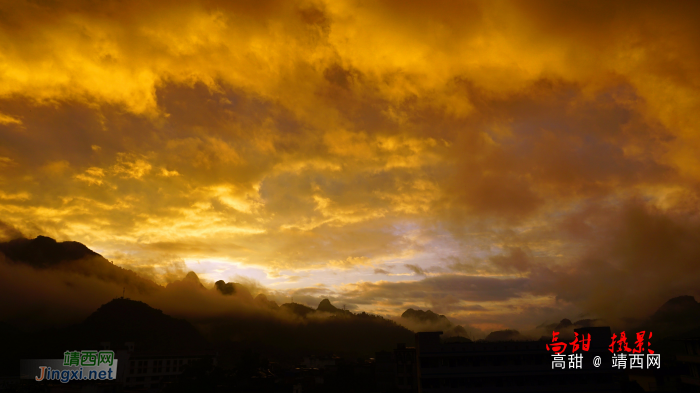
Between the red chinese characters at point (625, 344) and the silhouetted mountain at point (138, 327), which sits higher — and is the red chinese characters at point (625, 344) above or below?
above

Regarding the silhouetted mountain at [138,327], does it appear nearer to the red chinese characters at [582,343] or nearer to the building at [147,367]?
the building at [147,367]

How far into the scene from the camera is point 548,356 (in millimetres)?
58438

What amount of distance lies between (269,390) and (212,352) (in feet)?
166

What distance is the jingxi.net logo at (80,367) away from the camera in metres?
57.5

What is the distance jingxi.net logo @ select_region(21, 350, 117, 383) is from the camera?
189ft

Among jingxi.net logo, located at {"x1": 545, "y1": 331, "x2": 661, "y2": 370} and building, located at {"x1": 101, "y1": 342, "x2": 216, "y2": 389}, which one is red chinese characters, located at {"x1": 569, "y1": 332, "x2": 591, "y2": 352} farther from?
building, located at {"x1": 101, "y1": 342, "x2": 216, "y2": 389}

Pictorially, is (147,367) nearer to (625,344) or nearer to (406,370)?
(406,370)

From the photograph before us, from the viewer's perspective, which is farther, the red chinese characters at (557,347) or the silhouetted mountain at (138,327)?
the silhouetted mountain at (138,327)

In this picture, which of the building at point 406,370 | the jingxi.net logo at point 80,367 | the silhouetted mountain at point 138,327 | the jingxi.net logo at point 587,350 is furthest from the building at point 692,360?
the silhouetted mountain at point 138,327

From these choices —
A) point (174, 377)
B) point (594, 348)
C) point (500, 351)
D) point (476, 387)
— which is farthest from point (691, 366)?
point (174, 377)

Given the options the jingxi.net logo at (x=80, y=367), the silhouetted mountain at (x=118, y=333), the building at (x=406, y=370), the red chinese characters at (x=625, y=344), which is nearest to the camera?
the red chinese characters at (x=625, y=344)

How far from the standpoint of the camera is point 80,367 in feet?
190

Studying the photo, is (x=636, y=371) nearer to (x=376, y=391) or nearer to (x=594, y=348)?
(x=594, y=348)

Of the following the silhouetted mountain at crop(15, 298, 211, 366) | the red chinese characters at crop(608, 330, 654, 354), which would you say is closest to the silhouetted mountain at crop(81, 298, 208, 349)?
the silhouetted mountain at crop(15, 298, 211, 366)
